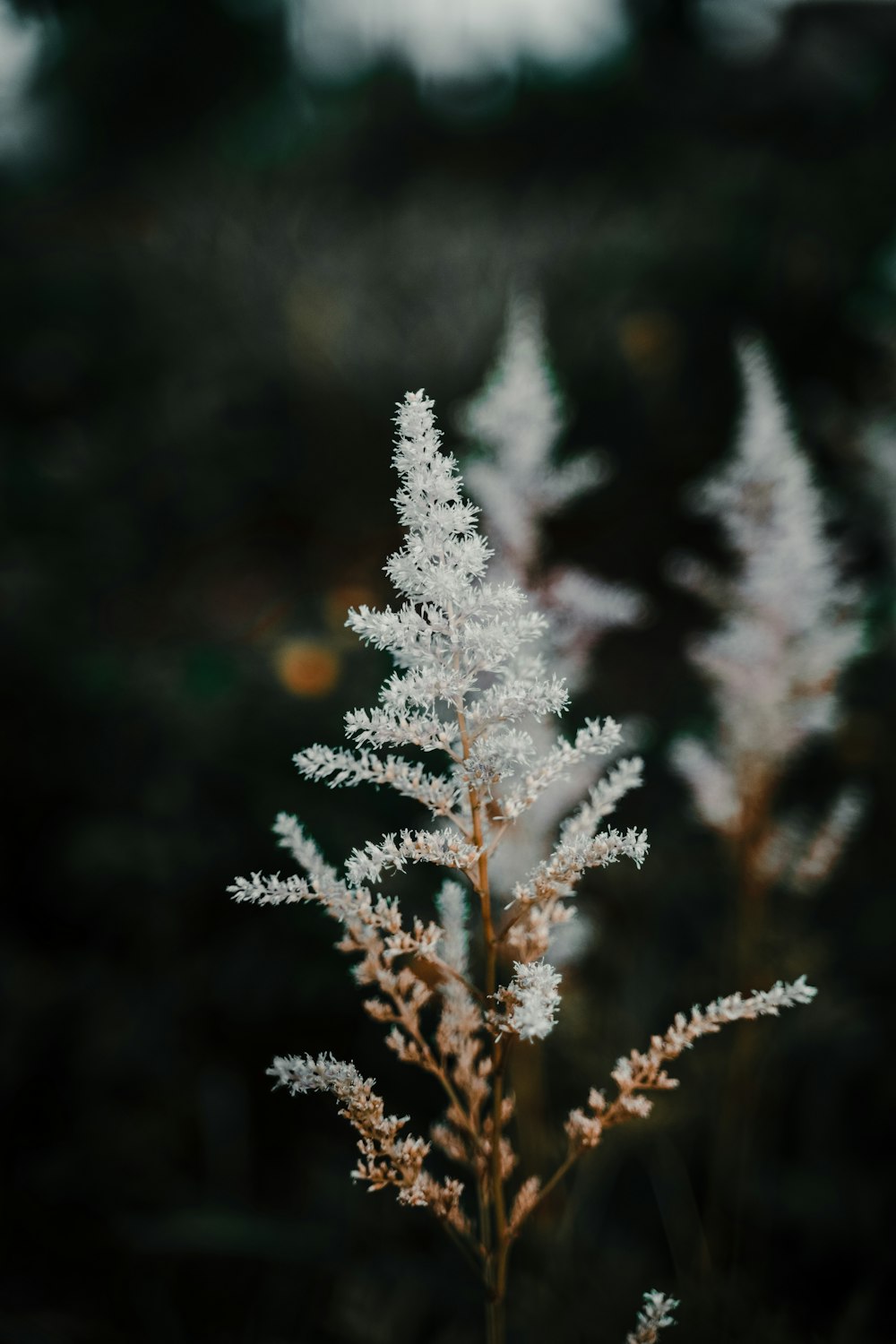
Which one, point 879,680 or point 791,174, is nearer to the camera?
point 879,680

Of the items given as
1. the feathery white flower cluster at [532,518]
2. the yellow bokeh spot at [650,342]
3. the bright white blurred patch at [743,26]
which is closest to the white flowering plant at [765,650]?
the feathery white flower cluster at [532,518]

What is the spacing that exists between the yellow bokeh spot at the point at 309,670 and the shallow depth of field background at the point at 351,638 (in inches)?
1.2

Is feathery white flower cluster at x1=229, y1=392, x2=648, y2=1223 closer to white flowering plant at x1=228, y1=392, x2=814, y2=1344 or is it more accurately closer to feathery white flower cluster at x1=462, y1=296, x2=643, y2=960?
white flowering plant at x1=228, y1=392, x2=814, y2=1344

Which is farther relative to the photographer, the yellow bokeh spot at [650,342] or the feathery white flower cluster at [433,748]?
the yellow bokeh spot at [650,342]

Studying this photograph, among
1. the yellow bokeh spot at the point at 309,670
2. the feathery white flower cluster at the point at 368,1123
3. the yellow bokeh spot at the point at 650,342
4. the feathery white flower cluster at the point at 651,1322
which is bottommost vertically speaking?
the feathery white flower cluster at the point at 651,1322

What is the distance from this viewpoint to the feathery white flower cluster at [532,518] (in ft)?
6.61

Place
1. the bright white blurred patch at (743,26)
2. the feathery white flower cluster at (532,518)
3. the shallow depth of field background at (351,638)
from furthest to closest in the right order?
the bright white blurred patch at (743,26) → the shallow depth of field background at (351,638) → the feathery white flower cluster at (532,518)

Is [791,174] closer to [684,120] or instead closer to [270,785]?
[684,120]

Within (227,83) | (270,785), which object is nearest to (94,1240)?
(270,785)

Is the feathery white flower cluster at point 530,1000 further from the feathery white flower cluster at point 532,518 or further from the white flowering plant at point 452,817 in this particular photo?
the feathery white flower cluster at point 532,518

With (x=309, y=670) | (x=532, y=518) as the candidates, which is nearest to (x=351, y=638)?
(x=309, y=670)

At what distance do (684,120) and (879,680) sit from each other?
9.84 m

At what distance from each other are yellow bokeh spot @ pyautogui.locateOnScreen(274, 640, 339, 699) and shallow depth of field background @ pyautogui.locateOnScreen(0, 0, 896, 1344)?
3cm

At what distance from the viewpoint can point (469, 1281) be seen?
2.14 metres
